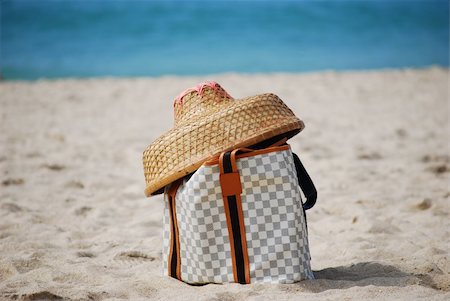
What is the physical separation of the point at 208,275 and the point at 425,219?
1729mm

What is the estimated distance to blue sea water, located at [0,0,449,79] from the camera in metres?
14.8

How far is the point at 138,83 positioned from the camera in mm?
10516

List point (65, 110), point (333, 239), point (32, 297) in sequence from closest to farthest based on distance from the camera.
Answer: point (32, 297) < point (333, 239) < point (65, 110)

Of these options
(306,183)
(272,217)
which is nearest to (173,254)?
(272,217)

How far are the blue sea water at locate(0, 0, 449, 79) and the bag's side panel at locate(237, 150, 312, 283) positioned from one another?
11880 millimetres

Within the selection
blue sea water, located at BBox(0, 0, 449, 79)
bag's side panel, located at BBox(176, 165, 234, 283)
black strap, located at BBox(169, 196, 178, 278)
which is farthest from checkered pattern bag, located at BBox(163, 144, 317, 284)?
blue sea water, located at BBox(0, 0, 449, 79)

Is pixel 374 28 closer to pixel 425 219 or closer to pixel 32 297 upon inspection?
pixel 425 219

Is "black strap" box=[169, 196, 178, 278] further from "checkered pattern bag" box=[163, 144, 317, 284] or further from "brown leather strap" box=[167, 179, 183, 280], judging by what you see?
"checkered pattern bag" box=[163, 144, 317, 284]

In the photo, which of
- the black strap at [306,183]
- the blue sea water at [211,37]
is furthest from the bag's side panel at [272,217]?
the blue sea water at [211,37]

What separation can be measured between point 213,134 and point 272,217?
17.4 inches

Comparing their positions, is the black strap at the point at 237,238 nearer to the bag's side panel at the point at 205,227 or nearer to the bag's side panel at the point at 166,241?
the bag's side panel at the point at 205,227

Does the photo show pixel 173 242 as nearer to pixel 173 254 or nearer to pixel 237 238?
pixel 173 254

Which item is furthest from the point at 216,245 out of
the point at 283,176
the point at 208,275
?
the point at 283,176

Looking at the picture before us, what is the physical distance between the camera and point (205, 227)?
239 centimetres
